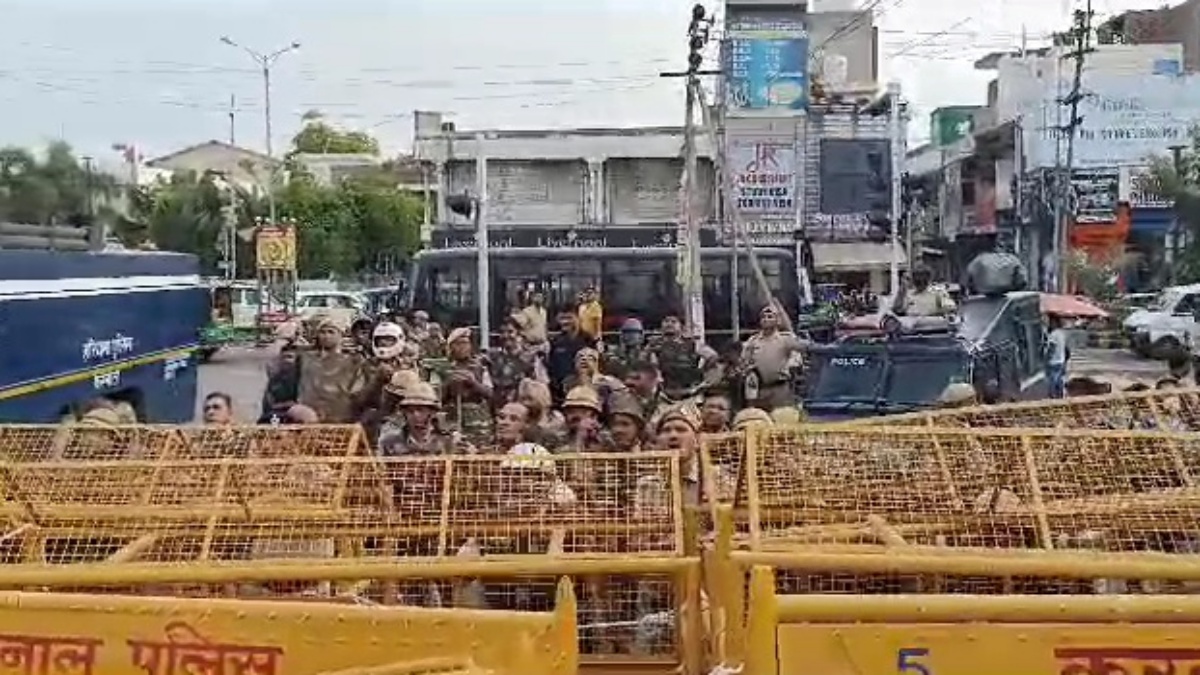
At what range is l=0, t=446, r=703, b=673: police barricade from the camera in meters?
4.69

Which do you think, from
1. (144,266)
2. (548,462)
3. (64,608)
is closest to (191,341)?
(144,266)

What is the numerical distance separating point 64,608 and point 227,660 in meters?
0.40

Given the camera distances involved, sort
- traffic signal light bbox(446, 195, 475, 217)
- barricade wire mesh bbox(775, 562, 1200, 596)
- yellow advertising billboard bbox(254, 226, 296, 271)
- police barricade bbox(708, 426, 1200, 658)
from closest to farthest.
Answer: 1. barricade wire mesh bbox(775, 562, 1200, 596)
2. police barricade bbox(708, 426, 1200, 658)
3. yellow advertising billboard bbox(254, 226, 296, 271)
4. traffic signal light bbox(446, 195, 475, 217)

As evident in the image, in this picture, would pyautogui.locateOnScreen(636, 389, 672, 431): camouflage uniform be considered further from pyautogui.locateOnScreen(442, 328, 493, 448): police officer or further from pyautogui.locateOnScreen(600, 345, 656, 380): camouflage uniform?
pyautogui.locateOnScreen(600, 345, 656, 380): camouflage uniform

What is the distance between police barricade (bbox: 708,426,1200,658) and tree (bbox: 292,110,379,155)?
10238 centimetres

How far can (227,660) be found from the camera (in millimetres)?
3613

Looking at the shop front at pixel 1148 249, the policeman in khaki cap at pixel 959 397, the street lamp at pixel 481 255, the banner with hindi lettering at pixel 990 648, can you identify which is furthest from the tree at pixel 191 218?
the banner with hindi lettering at pixel 990 648

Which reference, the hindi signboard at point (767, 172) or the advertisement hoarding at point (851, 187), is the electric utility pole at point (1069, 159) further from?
the hindi signboard at point (767, 172)

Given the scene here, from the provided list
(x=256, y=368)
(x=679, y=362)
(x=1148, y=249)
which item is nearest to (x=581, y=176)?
(x=1148, y=249)

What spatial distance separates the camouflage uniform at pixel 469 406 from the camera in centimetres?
1028

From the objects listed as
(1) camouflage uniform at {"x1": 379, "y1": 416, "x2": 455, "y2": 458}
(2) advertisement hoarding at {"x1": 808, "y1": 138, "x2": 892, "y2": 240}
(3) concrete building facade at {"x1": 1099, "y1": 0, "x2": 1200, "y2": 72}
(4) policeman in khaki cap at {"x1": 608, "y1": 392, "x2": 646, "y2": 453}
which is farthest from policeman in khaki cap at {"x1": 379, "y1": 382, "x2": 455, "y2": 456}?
(3) concrete building facade at {"x1": 1099, "y1": 0, "x2": 1200, "y2": 72}

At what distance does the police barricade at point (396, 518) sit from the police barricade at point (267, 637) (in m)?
0.69

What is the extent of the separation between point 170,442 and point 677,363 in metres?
9.86

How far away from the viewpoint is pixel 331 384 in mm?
10820
